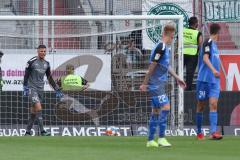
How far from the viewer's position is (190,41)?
21.2m

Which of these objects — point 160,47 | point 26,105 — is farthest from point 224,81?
point 160,47

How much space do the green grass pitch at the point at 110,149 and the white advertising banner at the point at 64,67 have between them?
17.5 ft

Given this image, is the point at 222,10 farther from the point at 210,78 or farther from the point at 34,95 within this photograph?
the point at 210,78

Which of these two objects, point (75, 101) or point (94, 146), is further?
point (75, 101)

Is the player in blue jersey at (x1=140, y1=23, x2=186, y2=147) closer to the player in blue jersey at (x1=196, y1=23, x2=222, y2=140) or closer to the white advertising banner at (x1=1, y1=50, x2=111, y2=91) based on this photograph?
the player in blue jersey at (x1=196, y1=23, x2=222, y2=140)

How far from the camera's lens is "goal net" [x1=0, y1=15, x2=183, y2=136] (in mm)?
19641

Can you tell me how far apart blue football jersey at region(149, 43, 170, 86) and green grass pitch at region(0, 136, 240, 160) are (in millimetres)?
1180

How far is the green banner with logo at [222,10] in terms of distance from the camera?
25.1 meters

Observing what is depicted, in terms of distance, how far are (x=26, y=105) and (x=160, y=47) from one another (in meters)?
6.62

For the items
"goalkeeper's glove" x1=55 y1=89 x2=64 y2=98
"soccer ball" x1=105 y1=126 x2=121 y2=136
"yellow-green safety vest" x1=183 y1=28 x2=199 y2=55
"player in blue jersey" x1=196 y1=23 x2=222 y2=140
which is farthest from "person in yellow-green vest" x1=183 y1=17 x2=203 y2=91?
"player in blue jersey" x1=196 y1=23 x2=222 y2=140

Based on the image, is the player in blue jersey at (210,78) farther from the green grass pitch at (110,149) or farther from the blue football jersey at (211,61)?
the green grass pitch at (110,149)

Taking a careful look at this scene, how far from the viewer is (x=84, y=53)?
21922 millimetres

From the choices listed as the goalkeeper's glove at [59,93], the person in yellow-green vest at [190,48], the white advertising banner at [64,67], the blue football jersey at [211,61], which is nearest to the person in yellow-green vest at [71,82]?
the white advertising banner at [64,67]

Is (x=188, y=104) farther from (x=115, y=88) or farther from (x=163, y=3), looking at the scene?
(x=163, y=3)
